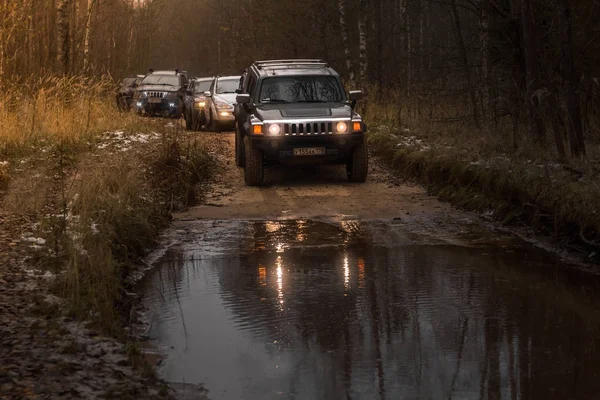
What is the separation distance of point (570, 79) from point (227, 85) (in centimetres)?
1398

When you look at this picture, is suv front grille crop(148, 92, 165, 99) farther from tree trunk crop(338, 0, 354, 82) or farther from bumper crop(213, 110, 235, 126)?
bumper crop(213, 110, 235, 126)

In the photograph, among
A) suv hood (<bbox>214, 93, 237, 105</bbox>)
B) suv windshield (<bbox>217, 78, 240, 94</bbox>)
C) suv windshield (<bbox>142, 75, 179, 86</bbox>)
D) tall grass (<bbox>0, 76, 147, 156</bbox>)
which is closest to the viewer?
tall grass (<bbox>0, 76, 147, 156</bbox>)

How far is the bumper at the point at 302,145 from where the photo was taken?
564 inches

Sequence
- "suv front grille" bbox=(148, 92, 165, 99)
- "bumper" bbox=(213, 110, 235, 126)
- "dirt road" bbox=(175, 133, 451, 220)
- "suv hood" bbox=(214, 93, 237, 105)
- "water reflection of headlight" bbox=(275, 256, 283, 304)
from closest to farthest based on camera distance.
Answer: "water reflection of headlight" bbox=(275, 256, 283, 304) → "dirt road" bbox=(175, 133, 451, 220) → "bumper" bbox=(213, 110, 235, 126) → "suv hood" bbox=(214, 93, 237, 105) → "suv front grille" bbox=(148, 92, 165, 99)

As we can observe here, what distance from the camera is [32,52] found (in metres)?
25.0

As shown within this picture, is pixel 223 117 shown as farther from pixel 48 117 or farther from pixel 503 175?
pixel 503 175

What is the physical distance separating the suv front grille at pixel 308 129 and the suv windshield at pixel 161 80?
63.5 feet

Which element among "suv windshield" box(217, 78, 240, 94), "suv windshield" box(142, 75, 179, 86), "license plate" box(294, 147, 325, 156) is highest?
"suv windshield" box(142, 75, 179, 86)

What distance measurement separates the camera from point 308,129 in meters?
14.3

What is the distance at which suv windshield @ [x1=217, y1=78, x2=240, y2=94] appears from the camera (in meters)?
25.5

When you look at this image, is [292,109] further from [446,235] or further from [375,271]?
[375,271]

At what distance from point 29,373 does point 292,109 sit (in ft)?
32.3

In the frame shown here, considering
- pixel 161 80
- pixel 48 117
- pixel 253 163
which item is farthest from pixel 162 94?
pixel 253 163

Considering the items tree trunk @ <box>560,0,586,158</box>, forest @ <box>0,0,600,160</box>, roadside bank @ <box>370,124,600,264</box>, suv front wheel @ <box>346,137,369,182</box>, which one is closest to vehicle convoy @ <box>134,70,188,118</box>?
forest @ <box>0,0,600,160</box>
